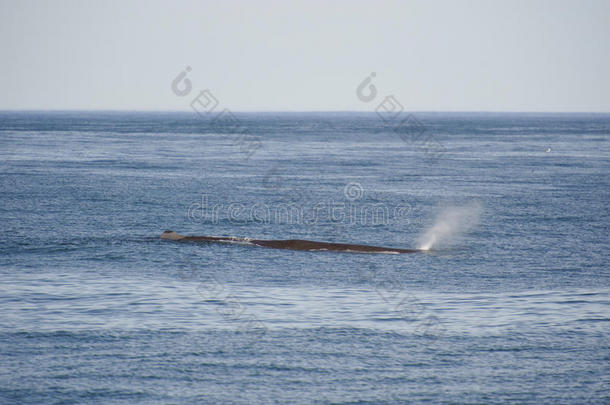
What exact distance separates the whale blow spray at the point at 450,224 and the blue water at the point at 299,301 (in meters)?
0.69

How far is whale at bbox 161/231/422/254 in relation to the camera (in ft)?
168

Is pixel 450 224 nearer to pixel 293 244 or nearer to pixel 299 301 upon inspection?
pixel 293 244

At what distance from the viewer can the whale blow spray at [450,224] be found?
57375mm

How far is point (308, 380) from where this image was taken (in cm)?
2866

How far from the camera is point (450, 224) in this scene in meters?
64.6

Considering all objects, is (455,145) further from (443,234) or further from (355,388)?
(355,388)

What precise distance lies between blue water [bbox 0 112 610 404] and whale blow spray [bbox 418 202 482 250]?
689mm

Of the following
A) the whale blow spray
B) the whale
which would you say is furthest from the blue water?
the whale

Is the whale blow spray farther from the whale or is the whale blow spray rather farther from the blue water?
the whale

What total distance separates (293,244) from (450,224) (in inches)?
673

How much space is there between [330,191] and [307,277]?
144 ft

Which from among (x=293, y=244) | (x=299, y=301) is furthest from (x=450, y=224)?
(x=299, y=301)

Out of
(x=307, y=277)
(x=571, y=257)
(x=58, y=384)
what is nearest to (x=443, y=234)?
(x=571, y=257)

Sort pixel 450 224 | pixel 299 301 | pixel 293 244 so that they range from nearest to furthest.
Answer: pixel 299 301
pixel 293 244
pixel 450 224
